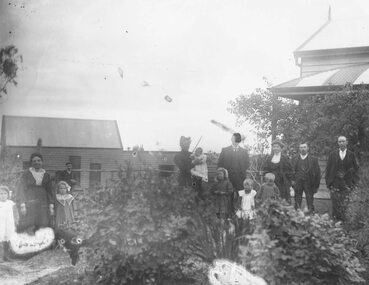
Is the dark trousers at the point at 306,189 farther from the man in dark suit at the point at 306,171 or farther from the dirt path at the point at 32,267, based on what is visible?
the dirt path at the point at 32,267

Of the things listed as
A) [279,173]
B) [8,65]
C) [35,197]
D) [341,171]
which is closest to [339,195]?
[341,171]

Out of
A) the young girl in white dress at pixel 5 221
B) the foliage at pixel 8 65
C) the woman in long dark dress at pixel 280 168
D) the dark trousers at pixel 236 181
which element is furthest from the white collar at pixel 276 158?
the foliage at pixel 8 65

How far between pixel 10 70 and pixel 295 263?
5.38 metres

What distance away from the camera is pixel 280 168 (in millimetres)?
7910

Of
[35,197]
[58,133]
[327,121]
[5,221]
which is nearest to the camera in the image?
[5,221]

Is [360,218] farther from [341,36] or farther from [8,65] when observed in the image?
[341,36]

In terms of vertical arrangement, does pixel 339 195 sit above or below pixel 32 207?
above


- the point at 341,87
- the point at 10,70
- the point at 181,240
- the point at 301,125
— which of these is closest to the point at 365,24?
the point at 341,87

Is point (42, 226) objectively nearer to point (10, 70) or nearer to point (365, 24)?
point (10, 70)

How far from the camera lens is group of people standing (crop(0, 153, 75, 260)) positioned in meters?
6.84

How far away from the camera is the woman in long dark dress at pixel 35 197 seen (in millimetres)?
7113

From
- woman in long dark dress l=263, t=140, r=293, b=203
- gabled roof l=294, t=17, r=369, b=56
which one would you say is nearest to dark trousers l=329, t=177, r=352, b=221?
woman in long dark dress l=263, t=140, r=293, b=203

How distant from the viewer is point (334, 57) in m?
17.2

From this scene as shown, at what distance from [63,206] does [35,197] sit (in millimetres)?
625
